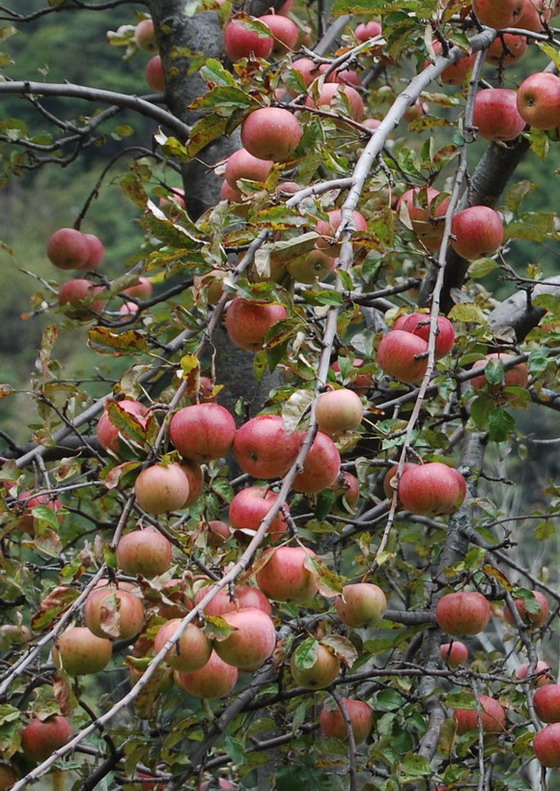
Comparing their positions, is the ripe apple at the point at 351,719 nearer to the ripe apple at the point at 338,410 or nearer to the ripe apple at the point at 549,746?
the ripe apple at the point at 549,746

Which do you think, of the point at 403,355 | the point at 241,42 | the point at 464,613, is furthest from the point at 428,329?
the point at 241,42

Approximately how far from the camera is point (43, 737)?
47.1 inches

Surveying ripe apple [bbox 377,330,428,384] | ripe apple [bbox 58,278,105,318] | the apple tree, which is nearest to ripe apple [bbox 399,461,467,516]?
the apple tree

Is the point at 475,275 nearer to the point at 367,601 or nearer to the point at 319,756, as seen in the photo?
the point at 367,601

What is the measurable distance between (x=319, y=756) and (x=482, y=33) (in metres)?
0.96

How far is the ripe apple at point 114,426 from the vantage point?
86cm

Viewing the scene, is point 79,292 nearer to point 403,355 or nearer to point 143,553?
point 403,355

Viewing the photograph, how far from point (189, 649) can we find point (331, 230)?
41cm

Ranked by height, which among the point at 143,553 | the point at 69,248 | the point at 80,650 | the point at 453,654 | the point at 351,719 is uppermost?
the point at 143,553

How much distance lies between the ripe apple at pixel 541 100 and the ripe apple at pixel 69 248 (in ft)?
3.55

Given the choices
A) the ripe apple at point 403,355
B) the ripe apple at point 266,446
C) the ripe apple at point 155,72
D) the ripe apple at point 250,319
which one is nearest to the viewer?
the ripe apple at point 266,446

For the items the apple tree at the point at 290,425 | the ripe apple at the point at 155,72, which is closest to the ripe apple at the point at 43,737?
the apple tree at the point at 290,425

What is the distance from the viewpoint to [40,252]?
1510cm

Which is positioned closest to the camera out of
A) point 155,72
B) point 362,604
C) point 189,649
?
point 189,649
